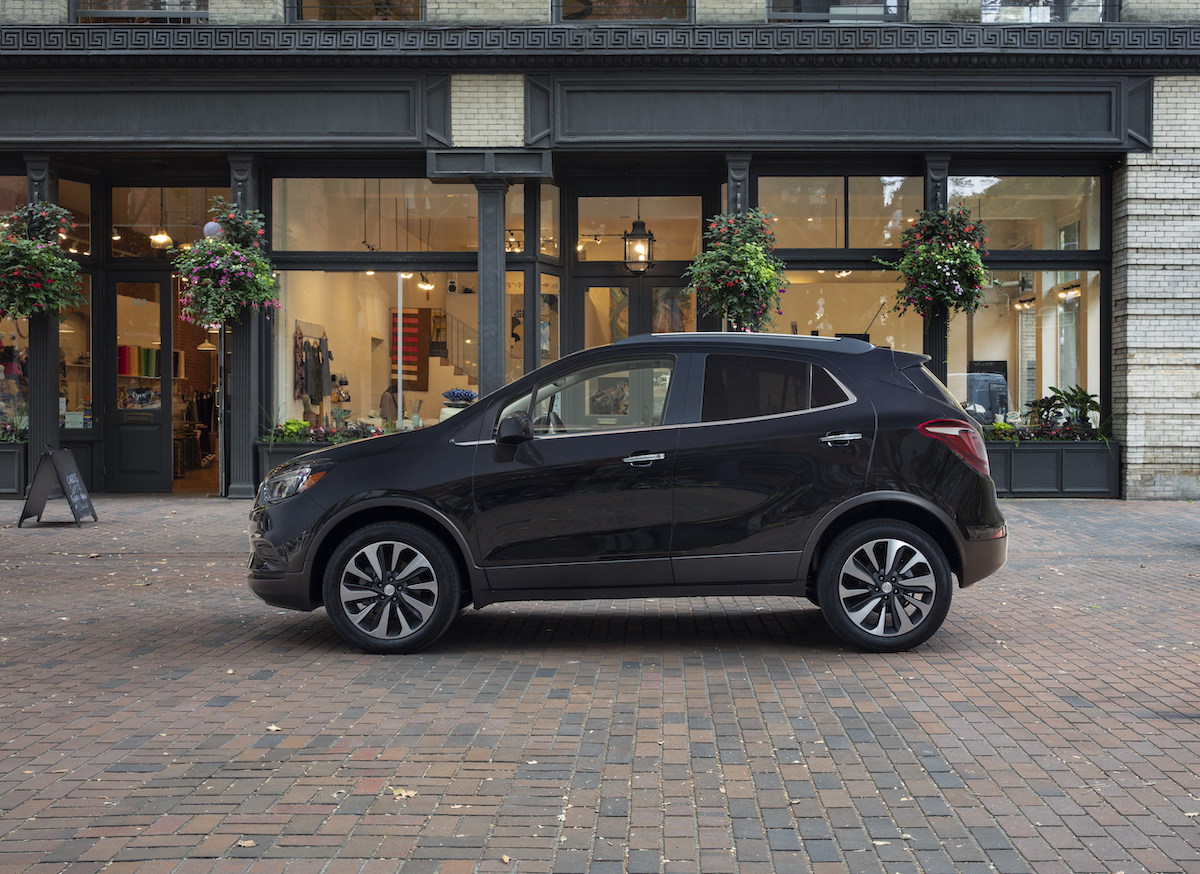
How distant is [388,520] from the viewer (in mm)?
6871

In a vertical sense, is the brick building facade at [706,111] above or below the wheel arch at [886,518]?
above

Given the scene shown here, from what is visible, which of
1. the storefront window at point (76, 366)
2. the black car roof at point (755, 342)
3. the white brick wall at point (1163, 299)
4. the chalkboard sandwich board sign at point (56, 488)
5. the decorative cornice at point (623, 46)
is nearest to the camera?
the black car roof at point (755, 342)

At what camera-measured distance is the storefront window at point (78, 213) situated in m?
16.8

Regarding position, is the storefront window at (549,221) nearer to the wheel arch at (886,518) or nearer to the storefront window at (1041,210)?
the storefront window at (1041,210)

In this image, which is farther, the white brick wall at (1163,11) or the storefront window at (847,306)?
the storefront window at (847,306)

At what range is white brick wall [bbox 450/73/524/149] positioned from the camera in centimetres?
1591

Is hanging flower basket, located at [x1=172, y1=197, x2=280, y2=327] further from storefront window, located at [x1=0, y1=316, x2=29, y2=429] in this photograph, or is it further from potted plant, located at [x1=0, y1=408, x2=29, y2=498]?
potted plant, located at [x1=0, y1=408, x2=29, y2=498]

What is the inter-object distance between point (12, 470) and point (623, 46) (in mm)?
10517

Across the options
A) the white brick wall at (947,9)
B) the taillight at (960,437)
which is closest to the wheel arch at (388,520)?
the taillight at (960,437)

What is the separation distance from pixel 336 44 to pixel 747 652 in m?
12.0

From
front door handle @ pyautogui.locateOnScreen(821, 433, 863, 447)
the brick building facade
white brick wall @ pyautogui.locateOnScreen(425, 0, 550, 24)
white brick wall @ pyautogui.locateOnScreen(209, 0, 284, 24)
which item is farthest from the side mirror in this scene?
white brick wall @ pyautogui.locateOnScreen(209, 0, 284, 24)

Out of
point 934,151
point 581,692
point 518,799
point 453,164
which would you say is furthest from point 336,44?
point 518,799

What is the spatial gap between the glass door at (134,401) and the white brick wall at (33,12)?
12.3ft

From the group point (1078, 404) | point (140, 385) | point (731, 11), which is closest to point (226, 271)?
point (140, 385)
